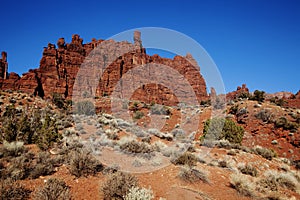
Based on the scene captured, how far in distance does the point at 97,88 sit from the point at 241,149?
5974 centimetres

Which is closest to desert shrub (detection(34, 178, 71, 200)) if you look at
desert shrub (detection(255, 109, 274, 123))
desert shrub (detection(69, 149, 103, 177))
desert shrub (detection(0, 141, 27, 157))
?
desert shrub (detection(69, 149, 103, 177))

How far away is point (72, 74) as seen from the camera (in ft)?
227

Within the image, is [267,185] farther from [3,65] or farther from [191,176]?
[3,65]

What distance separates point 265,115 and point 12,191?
2656 cm

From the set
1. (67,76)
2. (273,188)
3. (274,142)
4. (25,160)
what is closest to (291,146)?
(274,142)

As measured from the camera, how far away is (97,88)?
67812 millimetres

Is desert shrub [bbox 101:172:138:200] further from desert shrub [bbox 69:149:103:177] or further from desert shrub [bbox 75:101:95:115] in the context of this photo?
desert shrub [bbox 75:101:95:115]

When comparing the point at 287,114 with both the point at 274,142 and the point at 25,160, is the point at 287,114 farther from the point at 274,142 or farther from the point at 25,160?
the point at 25,160

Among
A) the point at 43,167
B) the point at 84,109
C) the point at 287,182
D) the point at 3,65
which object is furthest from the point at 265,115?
the point at 3,65

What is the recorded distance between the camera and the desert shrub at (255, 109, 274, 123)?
24.0 meters

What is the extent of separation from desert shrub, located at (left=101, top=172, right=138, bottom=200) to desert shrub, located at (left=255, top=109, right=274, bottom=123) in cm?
2353

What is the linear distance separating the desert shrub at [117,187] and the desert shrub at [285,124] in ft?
73.3

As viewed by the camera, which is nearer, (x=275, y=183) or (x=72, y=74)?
(x=275, y=183)

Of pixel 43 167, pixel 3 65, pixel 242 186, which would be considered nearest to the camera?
pixel 43 167
